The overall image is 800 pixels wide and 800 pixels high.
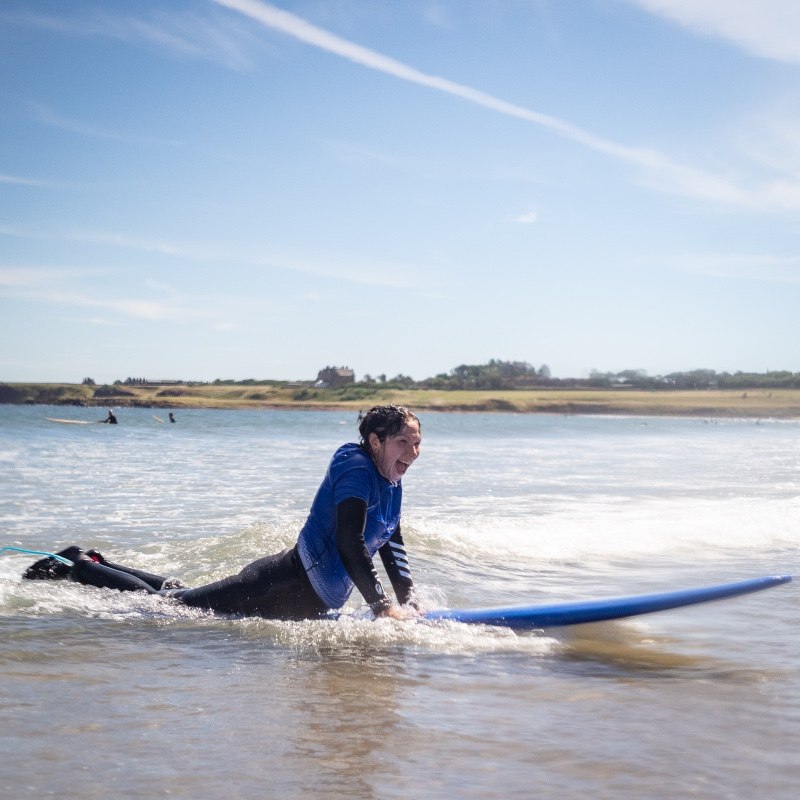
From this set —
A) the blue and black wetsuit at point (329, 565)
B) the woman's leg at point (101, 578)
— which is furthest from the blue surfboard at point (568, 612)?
the woman's leg at point (101, 578)

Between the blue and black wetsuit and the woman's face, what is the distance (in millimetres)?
66

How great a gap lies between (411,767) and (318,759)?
0.37m

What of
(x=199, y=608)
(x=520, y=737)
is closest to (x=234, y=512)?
(x=199, y=608)

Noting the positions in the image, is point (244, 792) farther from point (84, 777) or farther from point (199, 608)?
point (199, 608)

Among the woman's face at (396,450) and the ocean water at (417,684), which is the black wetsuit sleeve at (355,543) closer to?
the woman's face at (396,450)

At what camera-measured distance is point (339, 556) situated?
534 cm

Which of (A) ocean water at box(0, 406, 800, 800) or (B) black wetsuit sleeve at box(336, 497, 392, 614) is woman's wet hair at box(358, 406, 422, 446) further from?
(A) ocean water at box(0, 406, 800, 800)

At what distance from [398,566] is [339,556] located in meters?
0.47

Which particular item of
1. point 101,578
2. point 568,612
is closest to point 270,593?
point 101,578

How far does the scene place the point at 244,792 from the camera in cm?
321

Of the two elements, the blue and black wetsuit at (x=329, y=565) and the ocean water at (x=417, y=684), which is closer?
the ocean water at (x=417, y=684)

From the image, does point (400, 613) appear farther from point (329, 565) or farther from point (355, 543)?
point (355, 543)

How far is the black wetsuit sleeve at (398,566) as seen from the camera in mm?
5609

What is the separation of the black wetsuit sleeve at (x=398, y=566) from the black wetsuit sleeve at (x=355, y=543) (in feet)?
1.56
